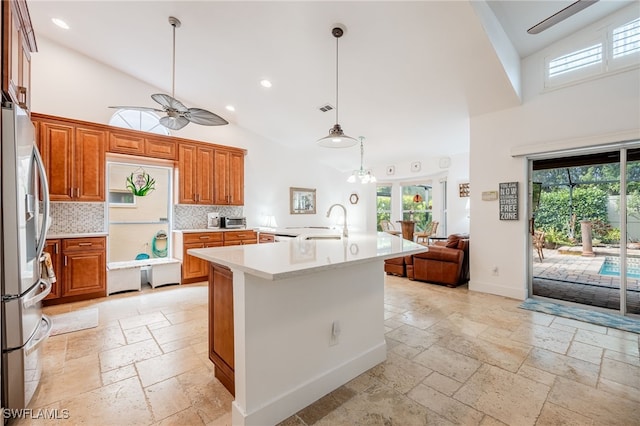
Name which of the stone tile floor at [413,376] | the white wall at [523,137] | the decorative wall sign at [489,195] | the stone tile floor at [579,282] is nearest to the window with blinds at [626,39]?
the white wall at [523,137]

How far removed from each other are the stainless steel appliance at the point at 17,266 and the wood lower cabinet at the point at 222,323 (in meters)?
1.07

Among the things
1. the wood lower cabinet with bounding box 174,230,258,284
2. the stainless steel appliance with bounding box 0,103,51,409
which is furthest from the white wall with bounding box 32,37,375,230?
the stainless steel appliance with bounding box 0,103,51,409

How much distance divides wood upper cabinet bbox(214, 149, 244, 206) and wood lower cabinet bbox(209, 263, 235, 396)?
140 inches

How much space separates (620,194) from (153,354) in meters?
5.37

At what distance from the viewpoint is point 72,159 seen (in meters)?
3.93

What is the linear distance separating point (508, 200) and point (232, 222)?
183 inches

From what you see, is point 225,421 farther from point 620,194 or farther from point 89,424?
point 620,194

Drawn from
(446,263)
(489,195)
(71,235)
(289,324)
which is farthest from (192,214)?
(489,195)

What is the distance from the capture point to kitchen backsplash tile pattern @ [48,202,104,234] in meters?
4.05

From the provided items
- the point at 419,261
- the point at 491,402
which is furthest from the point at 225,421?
the point at 419,261

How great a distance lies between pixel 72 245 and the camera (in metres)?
3.80

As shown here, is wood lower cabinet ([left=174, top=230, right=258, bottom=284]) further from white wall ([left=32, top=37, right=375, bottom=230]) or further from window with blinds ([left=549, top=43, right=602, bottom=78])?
window with blinds ([left=549, top=43, right=602, bottom=78])

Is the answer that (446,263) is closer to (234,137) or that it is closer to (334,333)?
(334,333)

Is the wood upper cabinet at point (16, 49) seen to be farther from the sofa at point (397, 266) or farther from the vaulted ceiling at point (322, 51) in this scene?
the sofa at point (397, 266)
